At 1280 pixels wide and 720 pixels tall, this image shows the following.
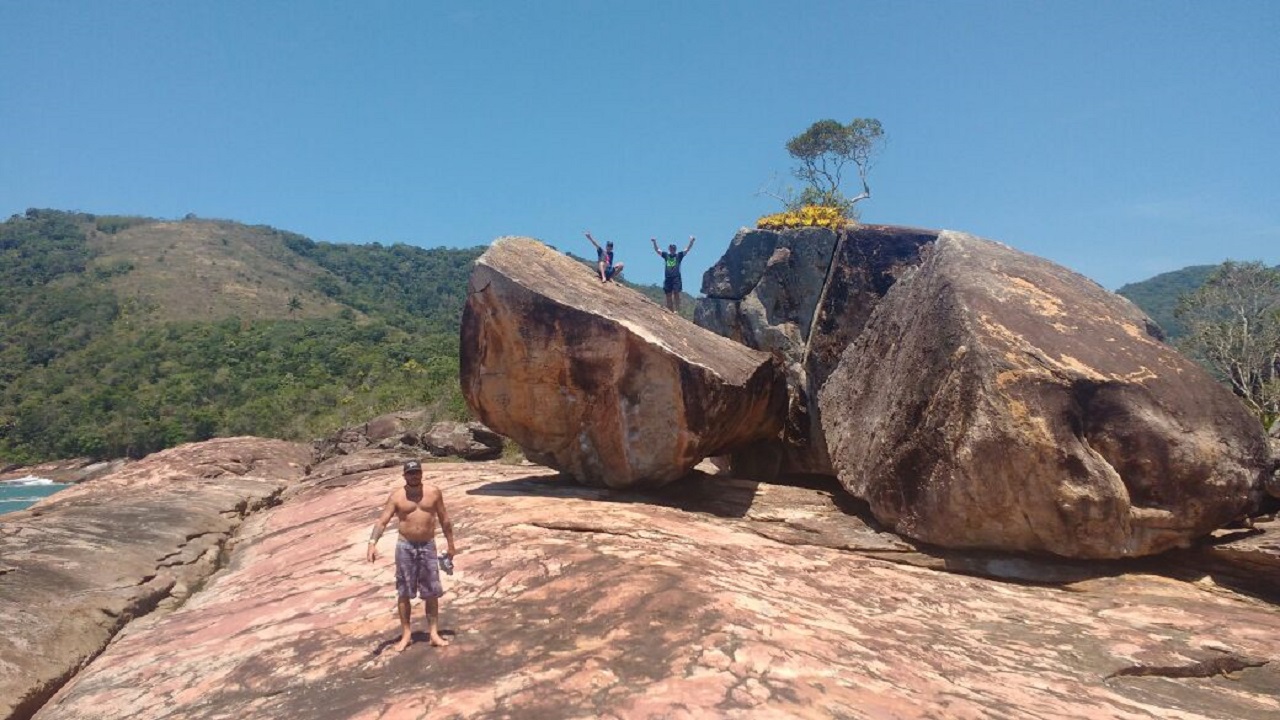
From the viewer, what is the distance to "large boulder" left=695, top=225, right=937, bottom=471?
12.4 metres

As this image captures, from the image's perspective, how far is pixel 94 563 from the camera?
8.61m

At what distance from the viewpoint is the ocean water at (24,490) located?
125 ft

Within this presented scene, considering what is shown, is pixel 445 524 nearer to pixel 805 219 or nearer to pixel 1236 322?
pixel 805 219

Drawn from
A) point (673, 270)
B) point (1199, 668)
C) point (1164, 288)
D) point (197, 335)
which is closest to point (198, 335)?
point (197, 335)

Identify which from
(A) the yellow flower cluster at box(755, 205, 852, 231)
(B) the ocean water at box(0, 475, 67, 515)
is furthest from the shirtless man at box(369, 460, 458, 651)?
(B) the ocean water at box(0, 475, 67, 515)

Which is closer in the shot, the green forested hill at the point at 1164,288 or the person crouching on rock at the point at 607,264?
the person crouching on rock at the point at 607,264

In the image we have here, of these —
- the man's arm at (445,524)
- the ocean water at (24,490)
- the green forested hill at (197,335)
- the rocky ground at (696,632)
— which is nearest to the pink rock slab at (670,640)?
the rocky ground at (696,632)

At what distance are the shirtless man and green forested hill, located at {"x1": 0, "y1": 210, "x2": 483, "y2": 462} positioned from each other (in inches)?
705

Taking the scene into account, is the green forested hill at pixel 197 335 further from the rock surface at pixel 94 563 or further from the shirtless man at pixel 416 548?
the shirtless man at pixel 416 548

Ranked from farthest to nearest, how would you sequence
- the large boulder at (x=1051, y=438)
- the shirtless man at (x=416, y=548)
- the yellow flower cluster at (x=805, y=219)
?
the yellow flower cluster at (x=805, y=219), the large boulder at (x=1051, y=438), the shirtless man at (x=416, y=548)

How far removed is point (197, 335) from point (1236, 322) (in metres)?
68.2

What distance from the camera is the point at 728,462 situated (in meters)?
13.4

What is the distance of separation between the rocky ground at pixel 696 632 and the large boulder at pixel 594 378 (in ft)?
3.36

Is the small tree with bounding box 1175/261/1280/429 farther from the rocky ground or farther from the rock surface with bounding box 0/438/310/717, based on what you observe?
the rock surface with bounding box 0/438/310/717
